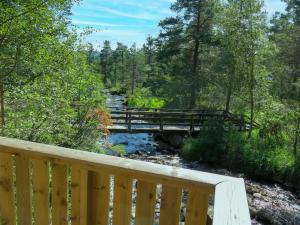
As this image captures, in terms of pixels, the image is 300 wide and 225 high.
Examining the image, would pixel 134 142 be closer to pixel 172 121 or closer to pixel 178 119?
pixel 172 121

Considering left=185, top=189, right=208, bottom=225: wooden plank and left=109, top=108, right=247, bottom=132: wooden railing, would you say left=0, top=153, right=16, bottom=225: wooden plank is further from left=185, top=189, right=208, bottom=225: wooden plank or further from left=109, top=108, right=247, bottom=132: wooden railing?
left=109, top=108, right=247, bottom=132: wooden railing

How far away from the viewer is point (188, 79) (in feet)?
75.3

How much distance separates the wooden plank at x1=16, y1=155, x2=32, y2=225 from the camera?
186 centimetres

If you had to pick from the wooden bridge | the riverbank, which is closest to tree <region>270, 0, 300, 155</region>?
the wooden bridge

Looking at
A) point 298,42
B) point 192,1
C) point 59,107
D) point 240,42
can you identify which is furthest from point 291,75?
point 59,107

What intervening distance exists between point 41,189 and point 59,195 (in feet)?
0.35

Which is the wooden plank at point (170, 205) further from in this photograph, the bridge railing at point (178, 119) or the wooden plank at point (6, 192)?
the bridge railing at point (178, 119)

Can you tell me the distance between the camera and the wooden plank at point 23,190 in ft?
6.10

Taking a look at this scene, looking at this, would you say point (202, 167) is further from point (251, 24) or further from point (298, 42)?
point (298, 42)

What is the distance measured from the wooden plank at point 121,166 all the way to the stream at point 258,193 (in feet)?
23.2

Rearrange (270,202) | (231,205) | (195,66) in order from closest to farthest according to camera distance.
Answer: (231,205) → (270,202) → (195,66)

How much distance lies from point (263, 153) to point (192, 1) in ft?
44.5

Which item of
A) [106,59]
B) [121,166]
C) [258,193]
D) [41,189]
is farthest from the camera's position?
[106,59]

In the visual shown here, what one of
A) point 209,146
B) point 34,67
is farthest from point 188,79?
point 34,67
